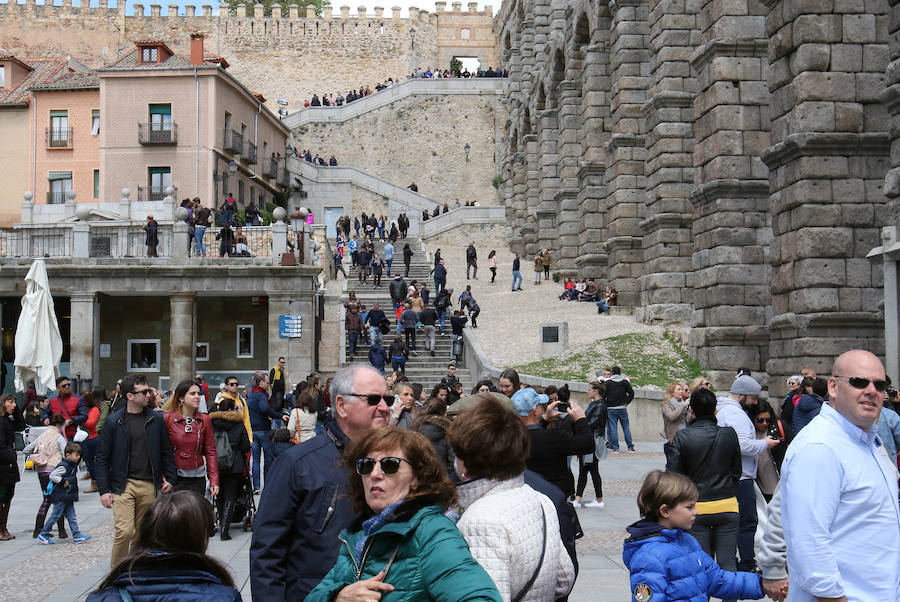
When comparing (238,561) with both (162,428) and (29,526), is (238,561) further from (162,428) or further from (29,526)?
(29,526)

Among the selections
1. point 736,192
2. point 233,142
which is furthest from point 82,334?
point 233,142

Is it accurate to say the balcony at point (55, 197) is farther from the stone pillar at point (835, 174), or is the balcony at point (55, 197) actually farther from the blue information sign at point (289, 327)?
the stone pillar at point (835, 174)

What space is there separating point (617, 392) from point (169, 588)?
14980mm

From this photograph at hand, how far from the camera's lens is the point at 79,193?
44.8 m

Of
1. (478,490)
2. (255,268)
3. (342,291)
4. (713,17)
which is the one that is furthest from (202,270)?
(478,490)

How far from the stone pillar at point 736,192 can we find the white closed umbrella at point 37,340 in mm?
13155

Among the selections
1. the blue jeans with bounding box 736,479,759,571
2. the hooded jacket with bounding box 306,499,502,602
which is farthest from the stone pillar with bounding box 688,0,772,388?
the hooded jacket with bounding box 306,499,502,602

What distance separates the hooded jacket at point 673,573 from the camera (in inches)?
181

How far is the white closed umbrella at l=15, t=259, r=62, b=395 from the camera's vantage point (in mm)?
19812

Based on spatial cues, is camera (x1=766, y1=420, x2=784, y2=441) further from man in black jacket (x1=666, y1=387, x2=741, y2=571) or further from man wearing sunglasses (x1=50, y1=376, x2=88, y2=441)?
man wearing sunglasses (x1=50, y1=376, x2=88, y2=441)

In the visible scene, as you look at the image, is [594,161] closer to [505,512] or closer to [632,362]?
[632,362]

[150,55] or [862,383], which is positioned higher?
[150,55]

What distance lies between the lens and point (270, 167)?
50156 millimetres

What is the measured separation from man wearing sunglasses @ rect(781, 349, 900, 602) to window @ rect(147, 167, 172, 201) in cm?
4108
